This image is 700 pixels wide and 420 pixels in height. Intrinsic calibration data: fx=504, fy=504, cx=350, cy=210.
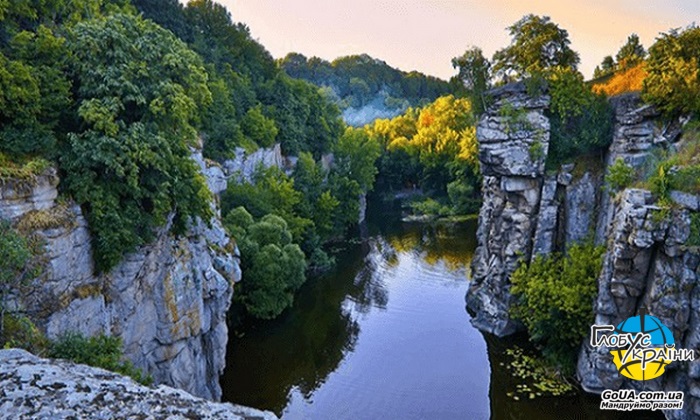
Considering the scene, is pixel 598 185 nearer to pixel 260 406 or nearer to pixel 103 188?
pixel 260 406

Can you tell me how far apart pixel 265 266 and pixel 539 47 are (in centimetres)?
1778

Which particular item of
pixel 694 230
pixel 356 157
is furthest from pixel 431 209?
pixel 694 230

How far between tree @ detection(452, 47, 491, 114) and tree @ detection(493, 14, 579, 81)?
5.67ft

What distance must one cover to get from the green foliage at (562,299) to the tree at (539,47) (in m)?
9.18

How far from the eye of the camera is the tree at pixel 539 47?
24.7m

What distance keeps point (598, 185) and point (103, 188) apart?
20512mm

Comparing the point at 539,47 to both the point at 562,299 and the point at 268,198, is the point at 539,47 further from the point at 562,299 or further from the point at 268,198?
the point at 268,198

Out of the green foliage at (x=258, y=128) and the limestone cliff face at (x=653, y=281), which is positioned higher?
the green foliage at (x=258, y=128)

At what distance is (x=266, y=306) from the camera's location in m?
26.9

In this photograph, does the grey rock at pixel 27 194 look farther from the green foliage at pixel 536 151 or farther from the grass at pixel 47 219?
the green foliage at pixel 536 151

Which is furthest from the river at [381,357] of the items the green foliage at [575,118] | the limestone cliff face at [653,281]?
the green foliage at [575,118]

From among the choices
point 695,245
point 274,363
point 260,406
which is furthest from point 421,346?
point 695,245

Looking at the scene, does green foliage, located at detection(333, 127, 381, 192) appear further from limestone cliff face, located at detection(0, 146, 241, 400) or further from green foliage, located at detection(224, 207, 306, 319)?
limestone cliff face, located at detection(0, 146, 241, 400)

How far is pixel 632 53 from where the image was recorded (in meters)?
26.0
